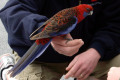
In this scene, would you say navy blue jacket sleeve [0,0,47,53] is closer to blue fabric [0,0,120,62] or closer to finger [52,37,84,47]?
blue fabric [0,0,120,62]

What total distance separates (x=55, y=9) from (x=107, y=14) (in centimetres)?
30

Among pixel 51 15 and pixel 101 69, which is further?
pixel 101 69

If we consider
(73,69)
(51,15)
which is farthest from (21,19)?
(73,69)

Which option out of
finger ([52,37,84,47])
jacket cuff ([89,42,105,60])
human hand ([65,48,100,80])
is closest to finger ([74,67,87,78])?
human hand ([65,48,100,80])

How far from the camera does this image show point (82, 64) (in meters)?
0.84

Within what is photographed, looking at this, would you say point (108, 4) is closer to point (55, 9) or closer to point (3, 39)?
point (55, 9)

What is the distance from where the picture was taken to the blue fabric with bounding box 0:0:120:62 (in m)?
0.79

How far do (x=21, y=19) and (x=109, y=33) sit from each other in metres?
0.47

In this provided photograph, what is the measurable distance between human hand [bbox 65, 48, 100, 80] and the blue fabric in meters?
0.05

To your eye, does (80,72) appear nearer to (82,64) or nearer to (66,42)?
(82,64)

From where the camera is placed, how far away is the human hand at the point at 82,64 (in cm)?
83

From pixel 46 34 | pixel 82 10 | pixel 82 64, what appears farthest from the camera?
pixel 82 64

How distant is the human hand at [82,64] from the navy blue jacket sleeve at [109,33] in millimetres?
55

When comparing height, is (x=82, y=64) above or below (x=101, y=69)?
above
